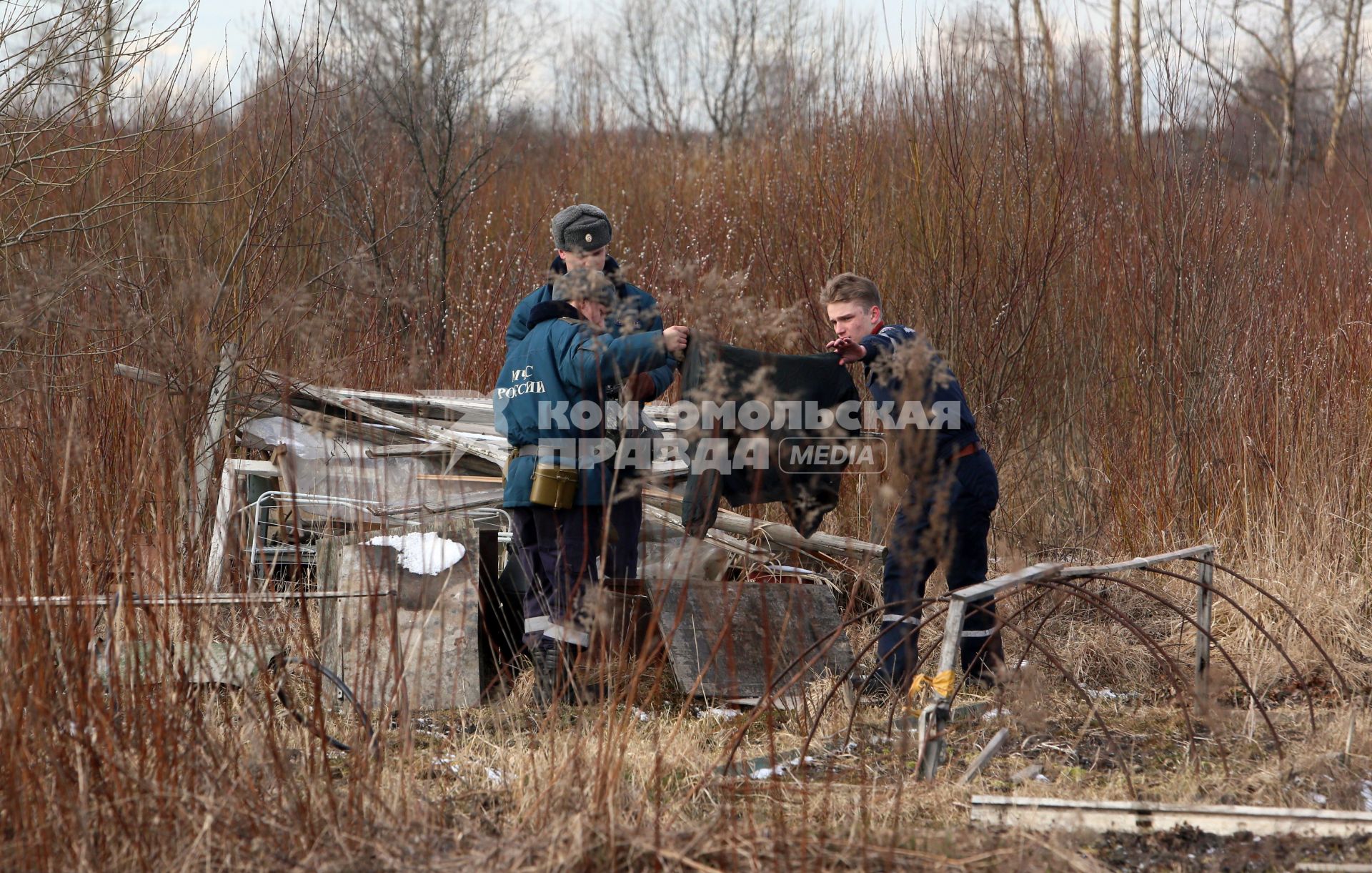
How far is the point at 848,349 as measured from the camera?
4023mm

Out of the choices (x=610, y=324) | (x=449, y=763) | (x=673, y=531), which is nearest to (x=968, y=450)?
(x=610, y=324)

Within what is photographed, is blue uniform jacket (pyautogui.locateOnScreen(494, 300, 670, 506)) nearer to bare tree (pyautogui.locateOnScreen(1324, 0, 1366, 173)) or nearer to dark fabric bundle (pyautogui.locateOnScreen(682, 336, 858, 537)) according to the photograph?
dark fabric bundle (pyautogui.locateOnScreen(682, 336, 858, 537))

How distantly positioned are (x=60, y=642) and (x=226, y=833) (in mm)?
591

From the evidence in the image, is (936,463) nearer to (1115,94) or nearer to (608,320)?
(608,320)

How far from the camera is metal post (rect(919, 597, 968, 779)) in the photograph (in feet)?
10.4

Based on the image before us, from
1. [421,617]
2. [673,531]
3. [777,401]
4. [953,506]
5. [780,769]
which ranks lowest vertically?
[780,769]

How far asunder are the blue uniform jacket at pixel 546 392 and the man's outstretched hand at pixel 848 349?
784 millimetres

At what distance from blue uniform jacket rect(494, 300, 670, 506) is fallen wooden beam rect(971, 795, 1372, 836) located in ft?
5.75

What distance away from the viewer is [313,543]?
5.84m

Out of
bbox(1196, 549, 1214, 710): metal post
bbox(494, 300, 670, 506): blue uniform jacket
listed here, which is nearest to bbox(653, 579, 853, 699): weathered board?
bbox(494, 300, 670, 506): blue uniform jacket

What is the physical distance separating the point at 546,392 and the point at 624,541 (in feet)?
2.12

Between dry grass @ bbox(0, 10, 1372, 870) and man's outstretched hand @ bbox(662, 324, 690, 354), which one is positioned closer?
dry grass @ bbox(0, 10, 1372, 870)

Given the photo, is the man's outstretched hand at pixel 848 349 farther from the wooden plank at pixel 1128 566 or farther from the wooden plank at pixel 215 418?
Answer: the wooden plank at pixel 215 418

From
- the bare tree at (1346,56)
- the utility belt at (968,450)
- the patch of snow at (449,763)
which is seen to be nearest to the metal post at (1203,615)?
the utility belt at (968,450)
